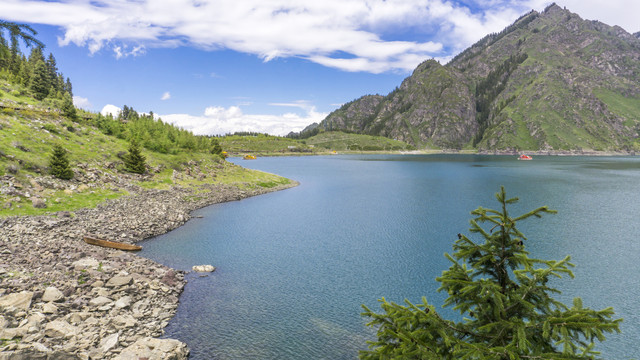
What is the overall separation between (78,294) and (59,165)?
40.9 m

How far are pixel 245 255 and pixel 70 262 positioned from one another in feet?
63.9

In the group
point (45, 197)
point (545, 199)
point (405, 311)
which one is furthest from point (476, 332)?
point (545, 199)

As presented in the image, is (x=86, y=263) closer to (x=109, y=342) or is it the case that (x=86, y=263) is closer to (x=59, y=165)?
(x=109, y=342)

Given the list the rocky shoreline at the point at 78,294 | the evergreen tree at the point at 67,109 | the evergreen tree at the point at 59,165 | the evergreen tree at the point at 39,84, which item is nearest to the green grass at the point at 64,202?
the rocky shoreline at the point at 78,294

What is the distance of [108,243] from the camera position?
3991 centimetres

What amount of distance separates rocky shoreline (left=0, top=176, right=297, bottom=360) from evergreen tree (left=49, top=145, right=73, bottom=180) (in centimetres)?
1369

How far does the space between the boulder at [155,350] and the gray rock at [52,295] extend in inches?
343

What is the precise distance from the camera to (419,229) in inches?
2258

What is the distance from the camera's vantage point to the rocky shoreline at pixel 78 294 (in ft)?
67.0

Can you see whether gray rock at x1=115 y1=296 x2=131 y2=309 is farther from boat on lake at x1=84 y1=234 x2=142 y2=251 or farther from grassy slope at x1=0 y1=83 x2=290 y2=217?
grassy slope at x1=0 y1=83 x2=290 y2=217

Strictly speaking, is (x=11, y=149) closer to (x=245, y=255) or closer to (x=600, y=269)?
(x=245, y=255)

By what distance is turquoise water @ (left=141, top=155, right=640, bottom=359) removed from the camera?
25016 mm

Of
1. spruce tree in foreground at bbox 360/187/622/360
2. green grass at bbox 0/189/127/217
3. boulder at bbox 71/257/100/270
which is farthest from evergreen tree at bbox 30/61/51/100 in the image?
spruce tree in foreground at bbox 360/187/622/360

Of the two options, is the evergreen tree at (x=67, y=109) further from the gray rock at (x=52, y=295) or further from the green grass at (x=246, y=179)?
the gray rock at (x=52, y=295)
